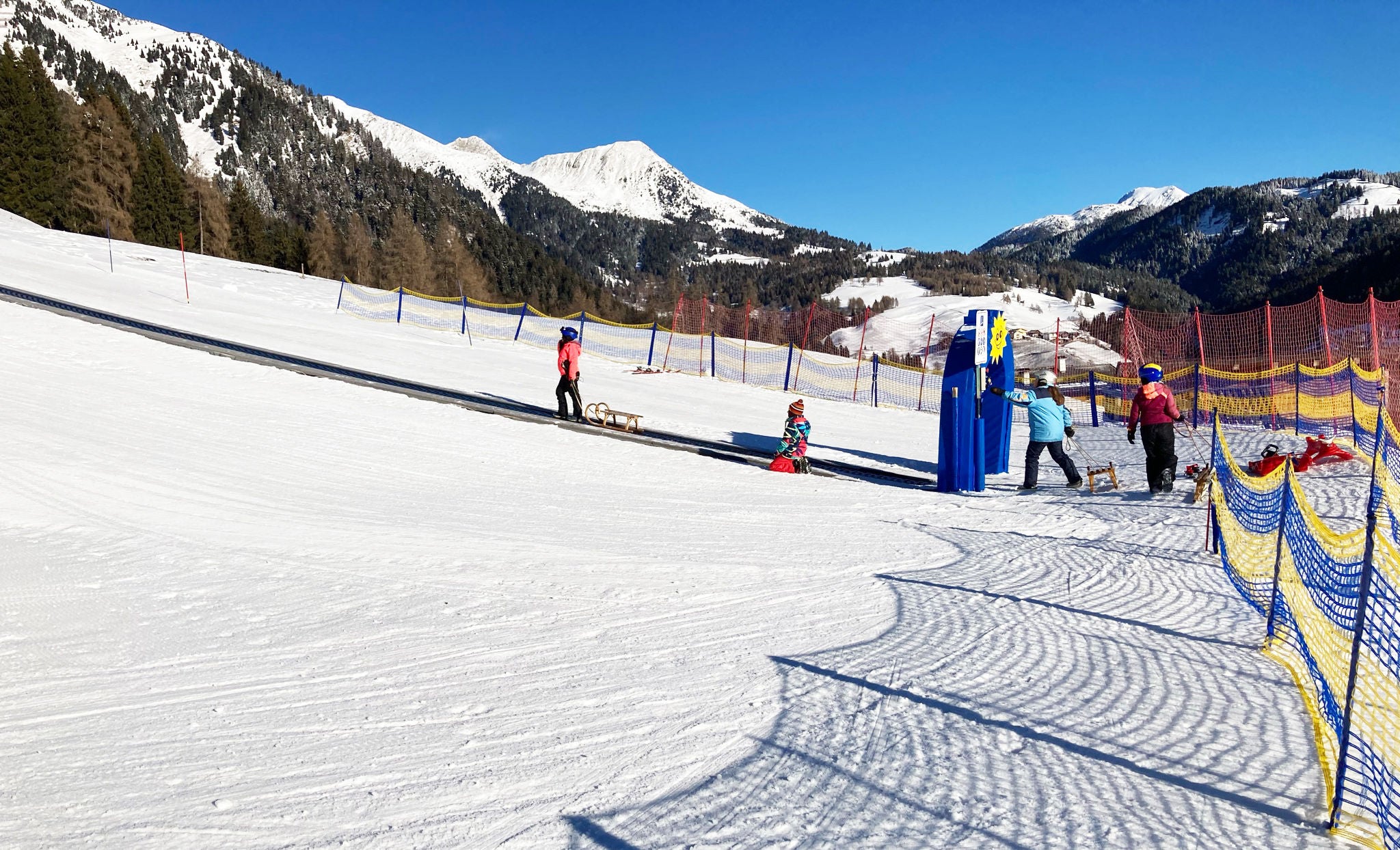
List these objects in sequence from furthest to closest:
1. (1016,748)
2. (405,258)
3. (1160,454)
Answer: (405,258) → (1160,454) → (1016,748)

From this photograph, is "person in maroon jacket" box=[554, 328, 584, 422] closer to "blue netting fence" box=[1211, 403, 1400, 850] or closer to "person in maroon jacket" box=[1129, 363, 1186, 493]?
"person in maroon jacket" box=[1129, 363, 1186, 493]

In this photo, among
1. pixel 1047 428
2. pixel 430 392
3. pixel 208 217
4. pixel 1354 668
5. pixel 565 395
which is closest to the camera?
pixel 1354 668

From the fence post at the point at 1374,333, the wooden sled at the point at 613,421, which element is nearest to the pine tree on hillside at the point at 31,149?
the wooden sled at the point at 613,421

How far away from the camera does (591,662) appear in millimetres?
4703

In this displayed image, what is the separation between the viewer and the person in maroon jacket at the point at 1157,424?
10.7 m

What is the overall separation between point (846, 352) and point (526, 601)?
37.9 meters

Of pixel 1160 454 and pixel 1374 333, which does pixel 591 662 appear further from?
pixel 1374 333

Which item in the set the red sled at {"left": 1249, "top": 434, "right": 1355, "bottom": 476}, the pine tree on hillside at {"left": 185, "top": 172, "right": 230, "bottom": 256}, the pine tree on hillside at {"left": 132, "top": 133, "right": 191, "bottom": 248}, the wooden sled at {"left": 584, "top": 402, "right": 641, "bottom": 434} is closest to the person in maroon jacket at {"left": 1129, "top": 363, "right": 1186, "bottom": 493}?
the red sled at {"left": 1249, "top": 434, "right": 1355, "bottom": 476}

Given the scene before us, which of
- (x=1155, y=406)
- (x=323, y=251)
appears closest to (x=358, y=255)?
(x=323, y=251)

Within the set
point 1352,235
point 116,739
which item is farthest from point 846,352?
point 1352,235

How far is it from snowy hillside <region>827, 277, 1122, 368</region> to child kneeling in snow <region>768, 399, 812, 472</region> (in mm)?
37079

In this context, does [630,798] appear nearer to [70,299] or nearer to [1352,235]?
[70,299]

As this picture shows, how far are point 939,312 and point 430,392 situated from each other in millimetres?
109854

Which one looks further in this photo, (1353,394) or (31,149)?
(31,149)
